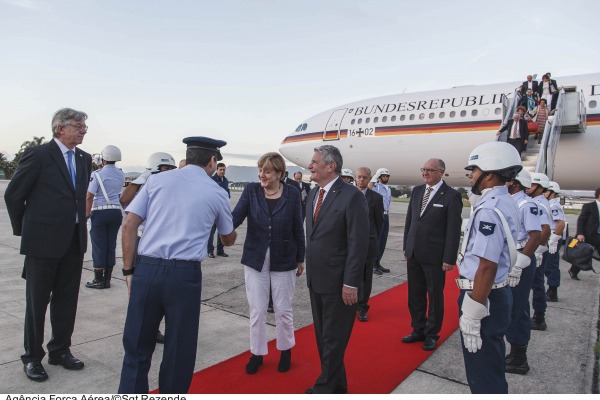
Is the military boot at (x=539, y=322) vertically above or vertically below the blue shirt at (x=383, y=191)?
below

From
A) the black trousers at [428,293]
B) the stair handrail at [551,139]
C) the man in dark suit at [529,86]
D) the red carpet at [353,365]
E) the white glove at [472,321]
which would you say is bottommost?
the red carpet at [353,365]

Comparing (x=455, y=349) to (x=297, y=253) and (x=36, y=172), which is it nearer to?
(x=297, y=253)

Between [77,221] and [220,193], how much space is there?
1.71 meters

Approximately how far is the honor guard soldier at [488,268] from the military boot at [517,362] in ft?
4.84

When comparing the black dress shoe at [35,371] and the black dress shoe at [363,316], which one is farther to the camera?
the black dress shoe at [363,316]

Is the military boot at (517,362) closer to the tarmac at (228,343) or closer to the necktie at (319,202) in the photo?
the tarmac at (228,343)

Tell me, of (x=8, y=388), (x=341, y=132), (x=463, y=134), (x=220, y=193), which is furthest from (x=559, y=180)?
(x=8, y=388)

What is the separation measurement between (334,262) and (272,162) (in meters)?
1.07

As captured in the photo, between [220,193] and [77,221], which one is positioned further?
[77,221]

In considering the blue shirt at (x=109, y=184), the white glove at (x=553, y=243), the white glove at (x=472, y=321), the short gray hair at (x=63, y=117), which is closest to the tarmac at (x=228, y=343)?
the white glove at (x=553, y=243)

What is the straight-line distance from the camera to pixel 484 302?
7.98ft

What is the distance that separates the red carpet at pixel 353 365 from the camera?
332 cm

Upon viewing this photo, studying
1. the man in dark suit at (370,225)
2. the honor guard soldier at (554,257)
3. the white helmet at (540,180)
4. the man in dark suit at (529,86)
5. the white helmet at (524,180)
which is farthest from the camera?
the man in dark suit at (529,86)

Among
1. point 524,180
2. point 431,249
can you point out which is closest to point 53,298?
point 431,249
